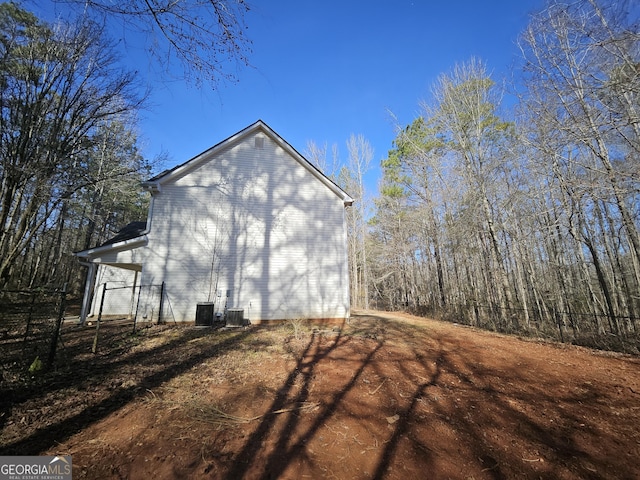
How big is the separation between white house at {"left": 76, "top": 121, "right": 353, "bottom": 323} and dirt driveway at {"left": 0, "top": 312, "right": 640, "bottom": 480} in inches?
144

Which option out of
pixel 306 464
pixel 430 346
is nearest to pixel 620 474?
pixel 306 464

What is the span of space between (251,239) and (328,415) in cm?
801

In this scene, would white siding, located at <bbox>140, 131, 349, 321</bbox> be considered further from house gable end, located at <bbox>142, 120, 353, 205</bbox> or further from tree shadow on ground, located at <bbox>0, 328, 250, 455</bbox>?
tree shadow on ground, located at <bbox>0, 328, 250, 455</bbox>

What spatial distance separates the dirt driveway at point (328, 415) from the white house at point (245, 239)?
12.0 feet

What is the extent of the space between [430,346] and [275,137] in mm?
10185

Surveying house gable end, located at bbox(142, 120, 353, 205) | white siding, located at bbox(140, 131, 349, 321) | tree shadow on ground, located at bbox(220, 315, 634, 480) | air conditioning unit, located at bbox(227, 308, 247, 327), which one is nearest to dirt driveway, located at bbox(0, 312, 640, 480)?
tree shadow on ground, located at bbox(220, 315, 634, 480)

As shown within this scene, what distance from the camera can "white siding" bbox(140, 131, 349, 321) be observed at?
10070 millimetres

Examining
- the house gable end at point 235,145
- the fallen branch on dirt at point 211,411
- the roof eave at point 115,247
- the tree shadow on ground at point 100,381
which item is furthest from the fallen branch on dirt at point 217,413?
the house gable end at point 235,145

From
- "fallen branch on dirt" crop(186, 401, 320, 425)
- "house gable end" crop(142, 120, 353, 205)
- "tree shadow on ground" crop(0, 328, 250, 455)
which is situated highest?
"house gable end" crop(142, 120, 353, 205)

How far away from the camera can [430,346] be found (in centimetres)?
749

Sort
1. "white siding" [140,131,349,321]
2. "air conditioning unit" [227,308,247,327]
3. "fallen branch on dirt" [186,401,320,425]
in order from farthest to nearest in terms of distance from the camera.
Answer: "white siding" [140,131,349,321], "air conditioning unit" [227,308,247,327], "fallen branch on dirt" [186,401,320,425]

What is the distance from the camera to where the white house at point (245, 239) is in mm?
9938

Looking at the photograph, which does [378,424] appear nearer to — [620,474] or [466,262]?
[620,474]

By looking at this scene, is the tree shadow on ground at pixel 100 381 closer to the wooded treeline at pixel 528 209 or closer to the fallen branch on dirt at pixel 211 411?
the fallen branch on dirt at pixel 211 411
